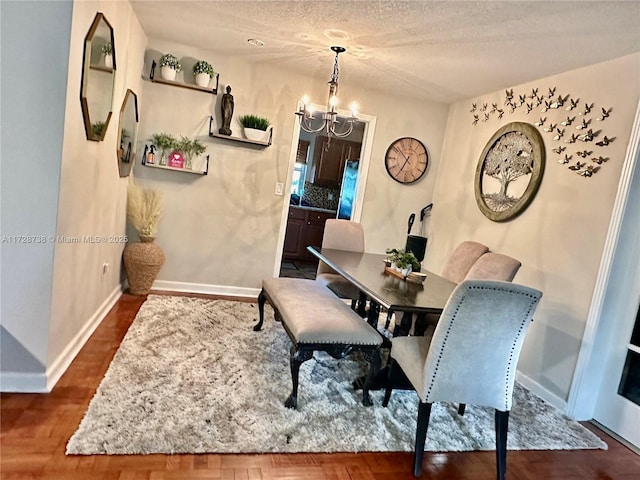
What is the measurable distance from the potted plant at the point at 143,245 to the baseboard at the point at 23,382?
176cm

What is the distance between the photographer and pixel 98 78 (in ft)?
7.80

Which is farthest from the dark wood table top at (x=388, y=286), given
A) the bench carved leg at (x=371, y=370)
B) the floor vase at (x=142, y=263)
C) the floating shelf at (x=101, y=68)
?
the floating shelf at (x=101, y=68)

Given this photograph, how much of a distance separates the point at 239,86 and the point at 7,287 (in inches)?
110

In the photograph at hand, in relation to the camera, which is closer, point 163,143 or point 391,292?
point 391,292

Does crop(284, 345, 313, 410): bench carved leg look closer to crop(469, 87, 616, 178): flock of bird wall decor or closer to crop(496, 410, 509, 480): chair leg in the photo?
crop(496, 410, 509, 480): chair leg

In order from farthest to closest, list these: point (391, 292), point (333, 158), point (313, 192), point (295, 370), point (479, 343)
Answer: point (313, 192)
point (333, 158)
point (391, 292)
point (295, 370)
point (479, 343)

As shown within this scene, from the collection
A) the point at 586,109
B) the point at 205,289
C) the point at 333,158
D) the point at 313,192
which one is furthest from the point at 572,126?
the point at 313,192

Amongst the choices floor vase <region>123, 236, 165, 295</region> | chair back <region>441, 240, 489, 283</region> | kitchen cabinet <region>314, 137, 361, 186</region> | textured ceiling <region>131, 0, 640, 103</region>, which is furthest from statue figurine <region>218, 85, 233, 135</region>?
kitchen cabinet <region>314, 137, 361, 186</region>

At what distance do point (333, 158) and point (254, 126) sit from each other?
2.81m

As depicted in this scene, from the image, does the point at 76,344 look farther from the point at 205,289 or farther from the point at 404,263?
the point at 404,263

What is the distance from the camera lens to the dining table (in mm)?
2221

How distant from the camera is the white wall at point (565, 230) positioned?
2719mm

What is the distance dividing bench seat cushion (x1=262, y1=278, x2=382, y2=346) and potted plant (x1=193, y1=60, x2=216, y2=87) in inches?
86.6

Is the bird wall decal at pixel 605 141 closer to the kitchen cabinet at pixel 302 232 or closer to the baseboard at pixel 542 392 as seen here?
the baseboard at pixel 542 392
